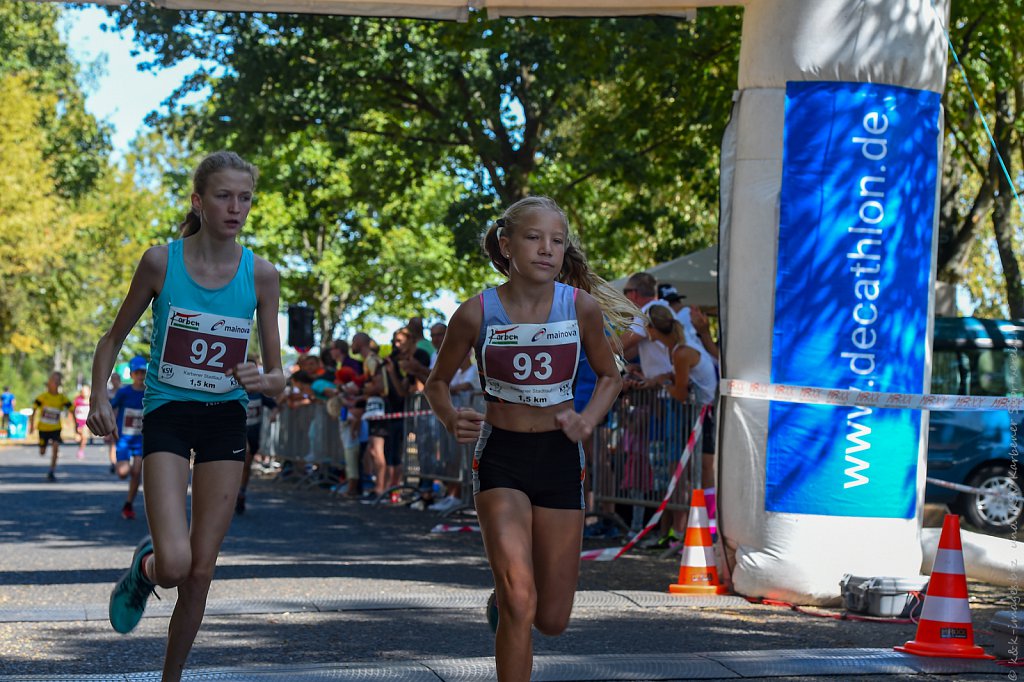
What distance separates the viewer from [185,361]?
5.48 m

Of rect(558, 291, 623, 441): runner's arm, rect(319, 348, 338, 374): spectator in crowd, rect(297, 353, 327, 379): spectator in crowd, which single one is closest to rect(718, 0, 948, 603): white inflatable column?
rect(558, 291, 623, 441): runner's arm

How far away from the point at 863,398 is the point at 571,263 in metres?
3.64

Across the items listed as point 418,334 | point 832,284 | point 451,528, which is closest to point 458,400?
point 418,334

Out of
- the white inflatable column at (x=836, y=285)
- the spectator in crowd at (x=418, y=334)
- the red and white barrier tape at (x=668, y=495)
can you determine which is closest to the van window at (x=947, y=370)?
the red and white barrier tape at (x=668, y=495)

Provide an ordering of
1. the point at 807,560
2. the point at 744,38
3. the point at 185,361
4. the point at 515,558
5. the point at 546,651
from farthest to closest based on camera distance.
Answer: the point at 744,38
the point at 807,560
the point at 546,651
the point at 185,361
the point at 515,558

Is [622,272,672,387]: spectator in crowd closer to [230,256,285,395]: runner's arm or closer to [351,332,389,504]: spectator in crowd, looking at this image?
[351,332,389,504]: spectator in crowd

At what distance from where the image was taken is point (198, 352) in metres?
5.48

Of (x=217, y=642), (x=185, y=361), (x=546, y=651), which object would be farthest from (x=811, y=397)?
(x=185, y=361)

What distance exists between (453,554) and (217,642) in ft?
16.2

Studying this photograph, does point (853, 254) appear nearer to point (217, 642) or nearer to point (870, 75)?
point (870, 75)

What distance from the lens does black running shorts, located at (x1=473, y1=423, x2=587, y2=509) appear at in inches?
208

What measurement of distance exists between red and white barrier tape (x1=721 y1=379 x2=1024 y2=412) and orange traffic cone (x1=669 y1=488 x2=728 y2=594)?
1.03m

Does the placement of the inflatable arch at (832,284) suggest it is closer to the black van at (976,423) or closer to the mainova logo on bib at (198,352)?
the mainova logo on bib at (198,352)

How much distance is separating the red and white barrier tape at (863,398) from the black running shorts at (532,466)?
13.5 ft
